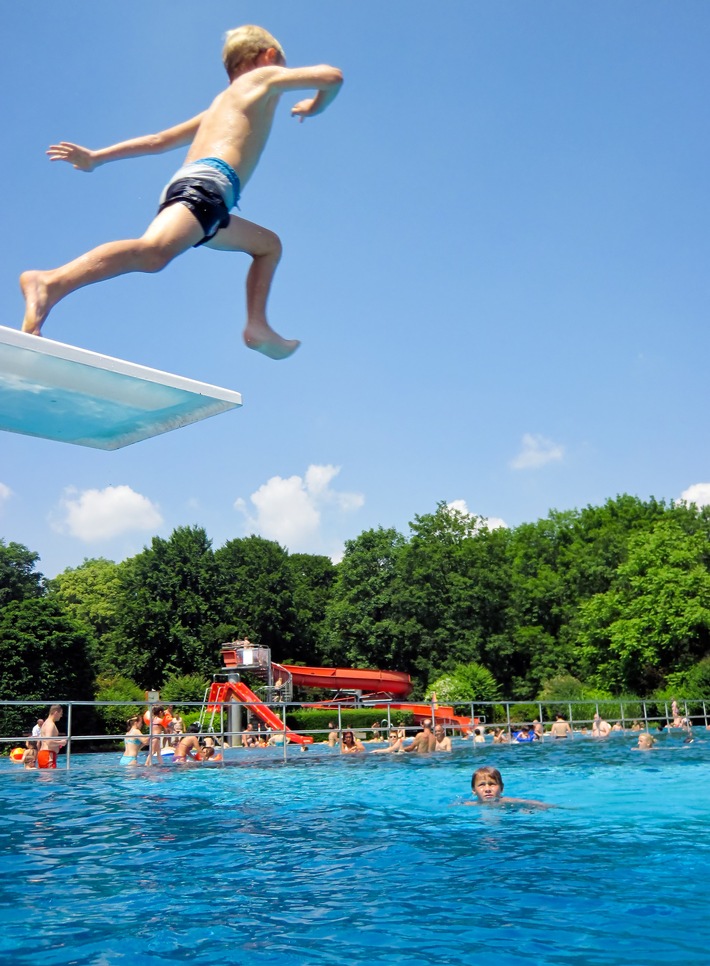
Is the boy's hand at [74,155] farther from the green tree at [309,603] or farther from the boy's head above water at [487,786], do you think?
the green tree at [309,603]

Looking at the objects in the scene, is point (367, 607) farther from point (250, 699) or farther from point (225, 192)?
point (225, 192)

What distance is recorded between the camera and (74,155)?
3.79 metres

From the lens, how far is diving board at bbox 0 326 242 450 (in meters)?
2.88

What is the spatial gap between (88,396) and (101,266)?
486 millimetres

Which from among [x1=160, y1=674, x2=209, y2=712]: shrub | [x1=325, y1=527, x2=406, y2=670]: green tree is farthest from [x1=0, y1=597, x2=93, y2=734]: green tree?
[x1=325, y1=527, x2=406, y2=670]: green tree

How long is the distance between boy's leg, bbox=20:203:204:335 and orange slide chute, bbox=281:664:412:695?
31352 millimetres

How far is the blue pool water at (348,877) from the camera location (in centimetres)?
458

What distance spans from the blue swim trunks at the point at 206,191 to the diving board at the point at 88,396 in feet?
1.80

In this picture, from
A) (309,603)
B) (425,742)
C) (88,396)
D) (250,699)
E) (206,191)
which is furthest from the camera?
(309,603)

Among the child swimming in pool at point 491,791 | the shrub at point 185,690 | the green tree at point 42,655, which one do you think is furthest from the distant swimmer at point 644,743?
the green tree at point 42,655

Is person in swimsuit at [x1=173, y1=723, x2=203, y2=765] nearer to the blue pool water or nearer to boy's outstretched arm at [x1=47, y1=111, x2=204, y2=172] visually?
the blue pool water

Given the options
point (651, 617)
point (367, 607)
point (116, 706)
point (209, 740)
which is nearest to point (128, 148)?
point (209, 740)

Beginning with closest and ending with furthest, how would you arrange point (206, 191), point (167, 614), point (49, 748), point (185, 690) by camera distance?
point (206, 191) → point (49, 748) → point (185, 690) → point (167, 614)

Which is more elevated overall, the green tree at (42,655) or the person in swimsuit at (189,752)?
the green tree at (42,655)
